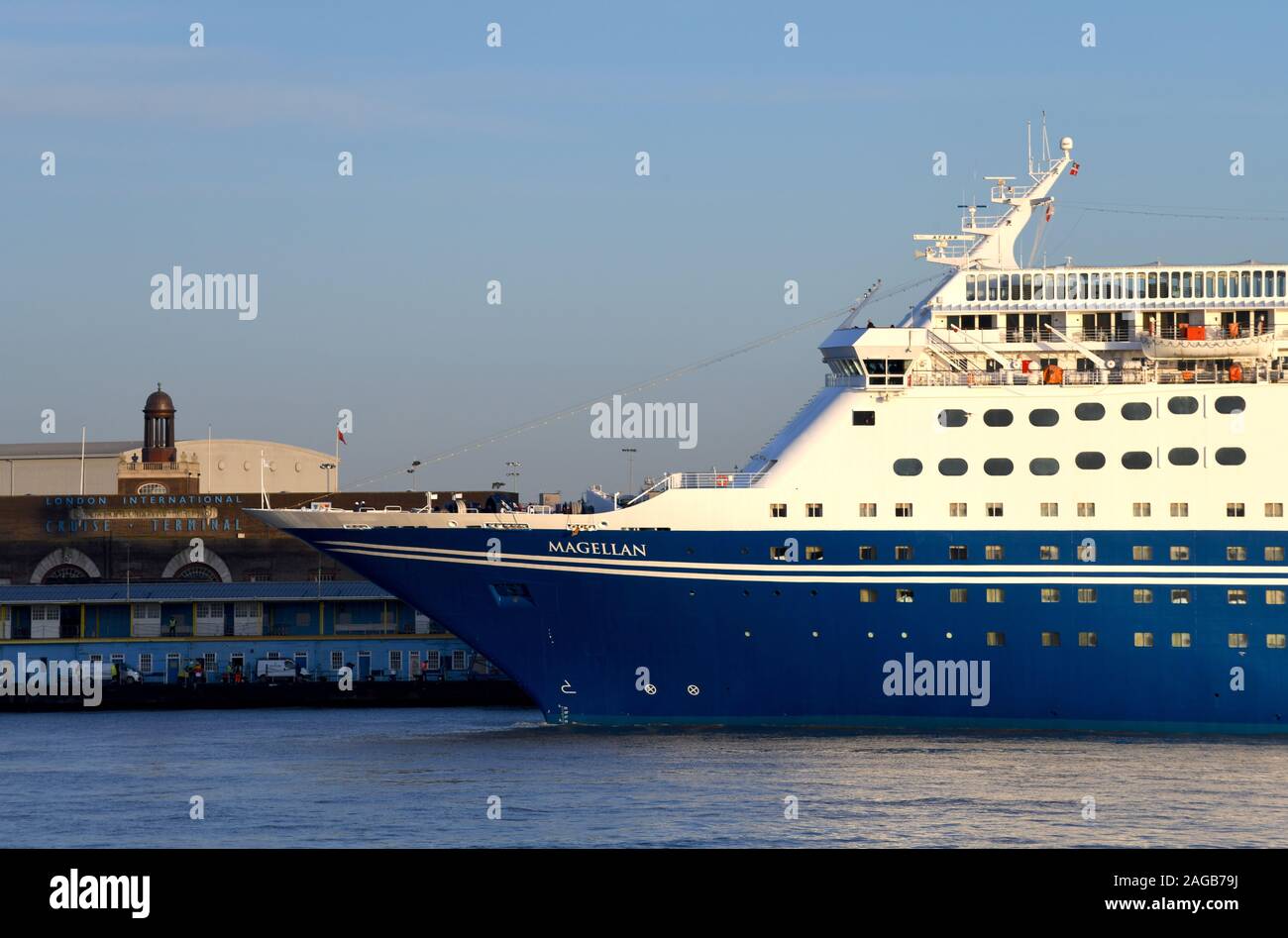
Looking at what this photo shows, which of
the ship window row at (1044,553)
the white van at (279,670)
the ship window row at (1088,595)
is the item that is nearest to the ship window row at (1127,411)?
the ship window row at (1044,553)

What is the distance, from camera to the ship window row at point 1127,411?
137ft

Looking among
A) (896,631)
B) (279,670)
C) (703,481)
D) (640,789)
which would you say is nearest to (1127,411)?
(896,631)

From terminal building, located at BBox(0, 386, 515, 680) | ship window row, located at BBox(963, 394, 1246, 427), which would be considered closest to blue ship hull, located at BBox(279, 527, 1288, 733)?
ship window row, located at BBox(963, 394, 1246, 427)

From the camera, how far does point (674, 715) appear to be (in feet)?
135

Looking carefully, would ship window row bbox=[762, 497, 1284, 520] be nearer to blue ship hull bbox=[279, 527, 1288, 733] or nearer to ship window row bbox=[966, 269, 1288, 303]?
blue ship hull bbox=[279, 527, 1288, 733]

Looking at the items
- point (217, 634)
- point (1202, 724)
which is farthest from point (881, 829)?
point (217, 634)

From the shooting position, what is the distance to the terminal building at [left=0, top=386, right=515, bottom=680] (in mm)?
60219

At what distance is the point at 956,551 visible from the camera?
4053cm

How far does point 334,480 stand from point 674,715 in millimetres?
47917

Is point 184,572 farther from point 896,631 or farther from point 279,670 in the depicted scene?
point 896,631

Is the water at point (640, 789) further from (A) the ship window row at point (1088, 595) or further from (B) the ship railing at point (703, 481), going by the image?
(B) the ship railing at point (703, 481)

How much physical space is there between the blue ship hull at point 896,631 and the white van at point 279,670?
65.0 ft

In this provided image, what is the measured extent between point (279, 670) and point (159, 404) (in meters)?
27.3
